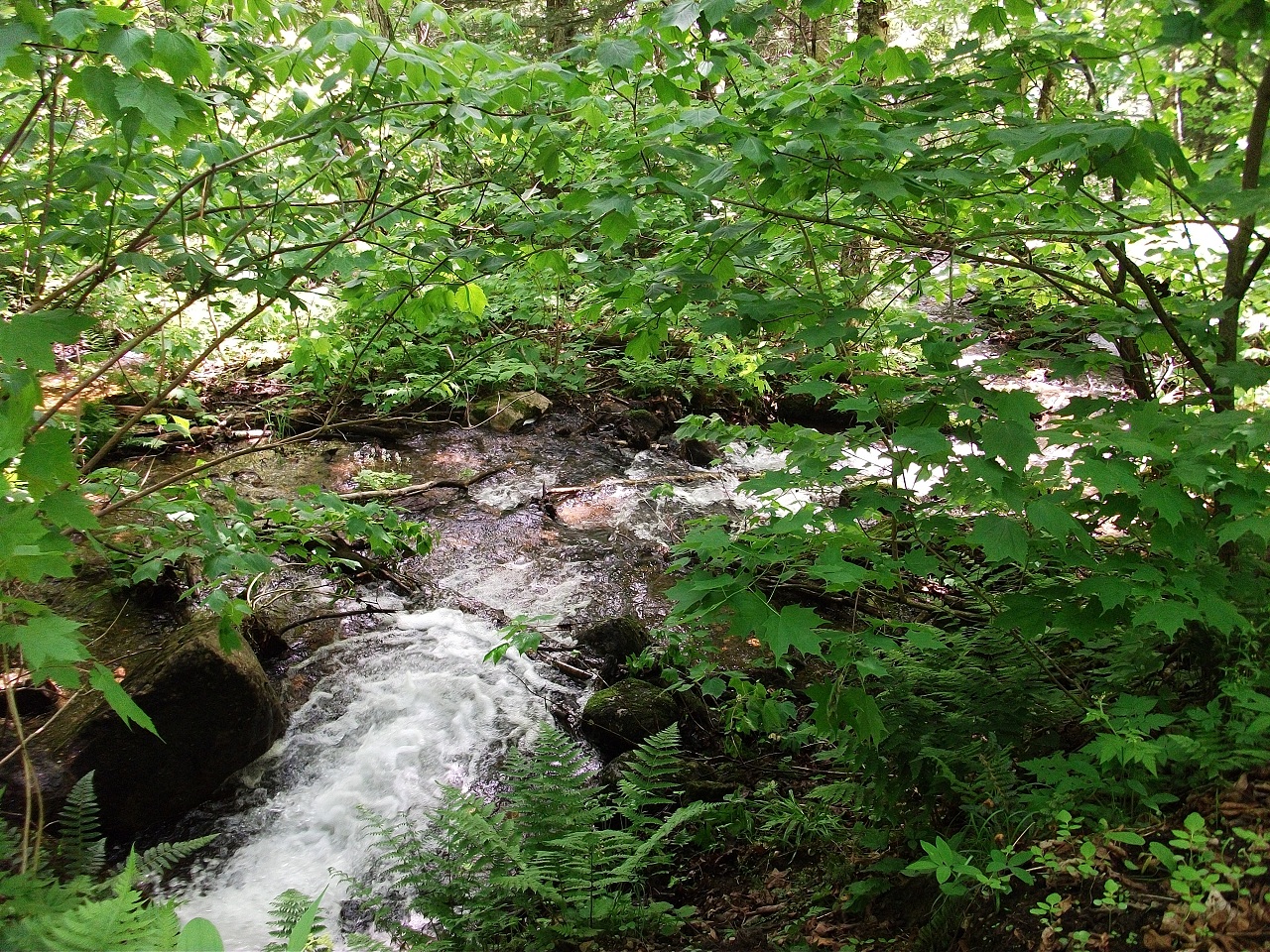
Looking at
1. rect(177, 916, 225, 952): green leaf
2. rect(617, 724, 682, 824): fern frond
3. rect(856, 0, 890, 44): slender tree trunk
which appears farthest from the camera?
rect(856, 0, 890, 44): slender tree trunk

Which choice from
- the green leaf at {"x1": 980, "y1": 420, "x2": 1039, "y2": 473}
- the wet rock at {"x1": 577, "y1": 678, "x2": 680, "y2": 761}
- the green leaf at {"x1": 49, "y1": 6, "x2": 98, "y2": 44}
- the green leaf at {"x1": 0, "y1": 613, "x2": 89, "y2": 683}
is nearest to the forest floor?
the green leaf at {"x1": 980, "y1": 420, "x2": 1039, "y2": 473}

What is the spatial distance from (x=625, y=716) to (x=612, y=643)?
0.89m

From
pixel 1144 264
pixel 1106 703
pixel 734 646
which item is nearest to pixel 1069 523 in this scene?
pixel 1106 703

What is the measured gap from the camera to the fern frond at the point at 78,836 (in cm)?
330

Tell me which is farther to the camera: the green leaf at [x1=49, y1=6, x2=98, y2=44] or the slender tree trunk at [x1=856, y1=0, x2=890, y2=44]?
the slender tree trunk at [x1=856, y1=0, x2=890, y2=44]

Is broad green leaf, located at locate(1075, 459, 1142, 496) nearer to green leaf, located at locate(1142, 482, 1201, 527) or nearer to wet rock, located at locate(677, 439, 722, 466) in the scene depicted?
green leaf, located at locate(1142, 482, 1201, 527)

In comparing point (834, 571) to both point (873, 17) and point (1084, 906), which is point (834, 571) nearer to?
Answer: point (1084, 906)

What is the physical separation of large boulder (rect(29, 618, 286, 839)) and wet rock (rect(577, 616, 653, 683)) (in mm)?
2299

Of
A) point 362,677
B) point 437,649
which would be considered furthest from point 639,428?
point 362,677

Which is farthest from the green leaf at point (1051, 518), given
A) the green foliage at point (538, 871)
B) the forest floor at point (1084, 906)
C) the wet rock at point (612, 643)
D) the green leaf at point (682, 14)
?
the wet rock at point (612, 643)

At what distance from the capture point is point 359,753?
494cm

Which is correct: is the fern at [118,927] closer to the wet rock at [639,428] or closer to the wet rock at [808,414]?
the wet rock at [639,428]

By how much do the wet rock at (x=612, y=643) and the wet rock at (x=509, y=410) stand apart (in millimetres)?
4847

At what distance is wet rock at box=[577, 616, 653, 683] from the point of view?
221 inches
